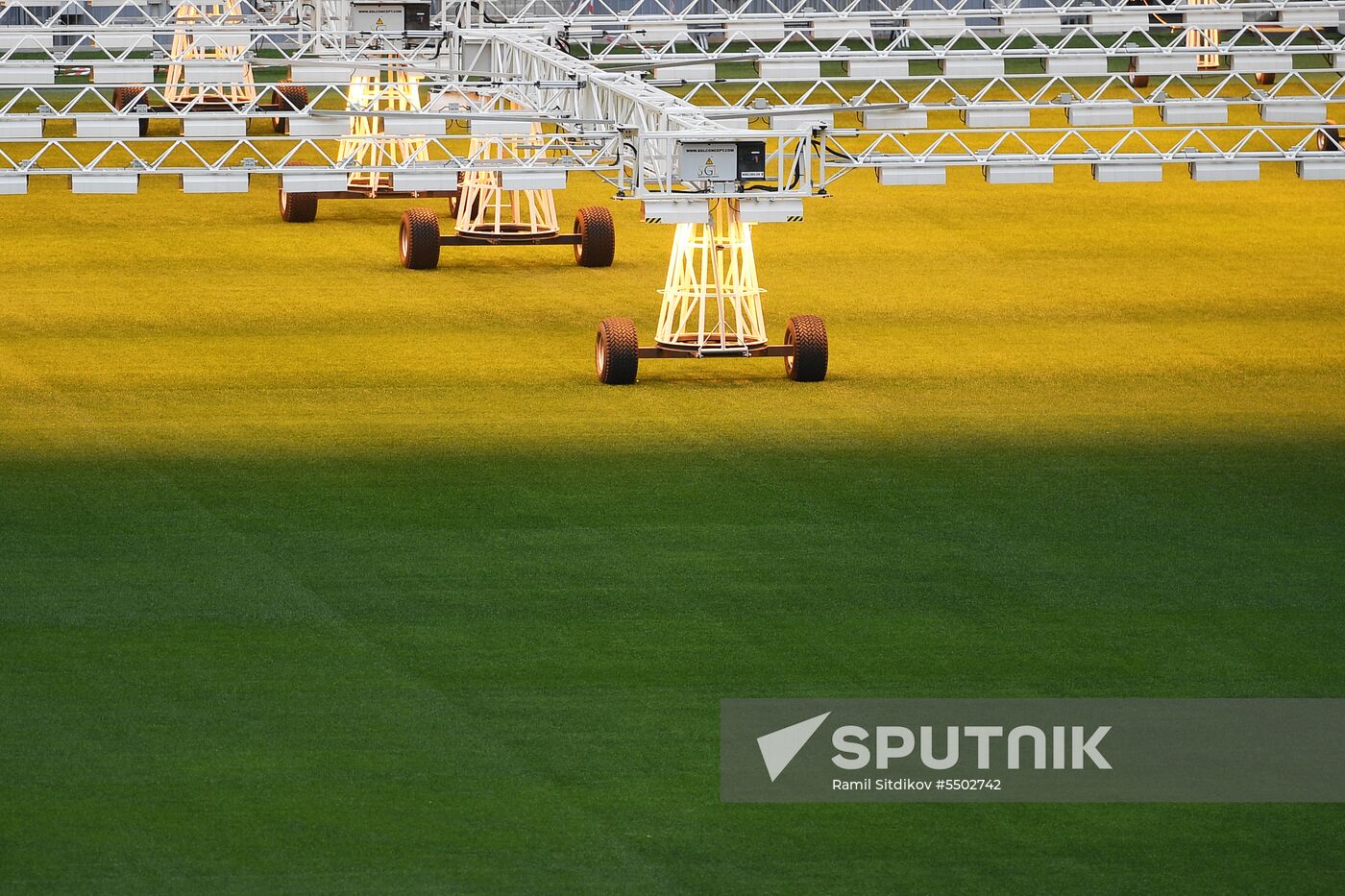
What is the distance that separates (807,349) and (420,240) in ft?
28.4

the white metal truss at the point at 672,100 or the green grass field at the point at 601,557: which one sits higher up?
the white metal truss at the point at 672,100

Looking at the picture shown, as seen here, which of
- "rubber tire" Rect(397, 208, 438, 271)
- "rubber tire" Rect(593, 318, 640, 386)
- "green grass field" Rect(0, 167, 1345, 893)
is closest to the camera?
"green grass field" Rect(0, 167, 1345, 893)

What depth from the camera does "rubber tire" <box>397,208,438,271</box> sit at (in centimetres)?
3030

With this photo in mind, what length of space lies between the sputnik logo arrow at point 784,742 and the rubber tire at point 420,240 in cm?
1756

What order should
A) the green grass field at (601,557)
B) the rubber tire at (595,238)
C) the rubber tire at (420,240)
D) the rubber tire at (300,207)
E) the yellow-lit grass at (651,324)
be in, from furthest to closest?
the rubber tire at (300,207), the rubber tire at (595,238), the rubber tire at (420,240), the yellow-lit grass at (651,324), the green grass field at (601,557)

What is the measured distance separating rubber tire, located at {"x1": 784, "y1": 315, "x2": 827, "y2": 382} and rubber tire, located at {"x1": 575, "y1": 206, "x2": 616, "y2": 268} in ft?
24.1

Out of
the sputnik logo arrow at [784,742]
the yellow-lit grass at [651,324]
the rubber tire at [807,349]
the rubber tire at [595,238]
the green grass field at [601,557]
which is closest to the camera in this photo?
the green grass field at [601,557]

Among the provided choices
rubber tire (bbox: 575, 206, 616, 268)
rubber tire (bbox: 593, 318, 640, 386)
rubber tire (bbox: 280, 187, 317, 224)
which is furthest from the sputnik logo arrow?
rubber tire (bbox: 280, 187, 317, 224)

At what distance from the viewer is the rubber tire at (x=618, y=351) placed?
2327cm

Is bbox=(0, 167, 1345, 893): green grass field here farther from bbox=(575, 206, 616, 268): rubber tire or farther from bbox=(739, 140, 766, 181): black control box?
bbox=(739, 140, 766, 181): black control box

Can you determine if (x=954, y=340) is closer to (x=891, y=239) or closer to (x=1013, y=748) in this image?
(x=891, y=239)

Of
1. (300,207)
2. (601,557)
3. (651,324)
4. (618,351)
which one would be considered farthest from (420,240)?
(601,557)

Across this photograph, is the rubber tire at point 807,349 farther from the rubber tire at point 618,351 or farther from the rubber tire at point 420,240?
the rubber tire at point 420,240

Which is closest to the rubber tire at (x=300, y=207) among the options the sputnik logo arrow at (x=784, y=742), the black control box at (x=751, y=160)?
the black control box at (x=751, y=160)
